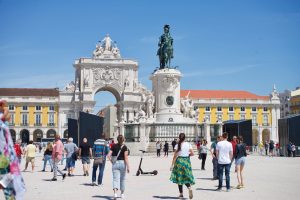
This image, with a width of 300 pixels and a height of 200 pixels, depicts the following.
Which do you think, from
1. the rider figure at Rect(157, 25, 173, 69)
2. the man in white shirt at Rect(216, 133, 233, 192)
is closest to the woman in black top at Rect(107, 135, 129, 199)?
the man in white shirt at Rect(216, 133, 233, 192)

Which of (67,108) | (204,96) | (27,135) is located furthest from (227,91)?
(27,135)

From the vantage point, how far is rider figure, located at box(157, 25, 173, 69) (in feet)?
116

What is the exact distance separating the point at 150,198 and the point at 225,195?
1768 mm

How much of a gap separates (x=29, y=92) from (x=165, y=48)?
6651 cm

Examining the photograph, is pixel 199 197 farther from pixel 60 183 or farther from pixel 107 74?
pixel 107 74

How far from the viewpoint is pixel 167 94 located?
34750 millimetres

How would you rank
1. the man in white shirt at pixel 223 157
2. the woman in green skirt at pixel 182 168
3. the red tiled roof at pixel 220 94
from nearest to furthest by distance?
the woman in green skirt at pixel 182 168
the man in white shirt at pixel 223 157
the red tiled roof at pixel 220 94

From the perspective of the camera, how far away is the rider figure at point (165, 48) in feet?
116

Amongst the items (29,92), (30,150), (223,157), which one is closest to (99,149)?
(223,157)

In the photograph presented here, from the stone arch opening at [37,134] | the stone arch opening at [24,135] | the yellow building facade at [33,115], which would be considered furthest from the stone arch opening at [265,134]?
the stone arch opening at [24,135]

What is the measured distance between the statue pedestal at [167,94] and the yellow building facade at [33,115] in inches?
2374

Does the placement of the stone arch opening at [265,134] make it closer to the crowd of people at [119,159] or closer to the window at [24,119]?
the window at [24,119]

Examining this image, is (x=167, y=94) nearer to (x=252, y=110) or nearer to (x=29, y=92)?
(x=252, y=110)


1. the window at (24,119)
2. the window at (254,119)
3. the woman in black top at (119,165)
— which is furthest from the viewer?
the window at (254,119)
